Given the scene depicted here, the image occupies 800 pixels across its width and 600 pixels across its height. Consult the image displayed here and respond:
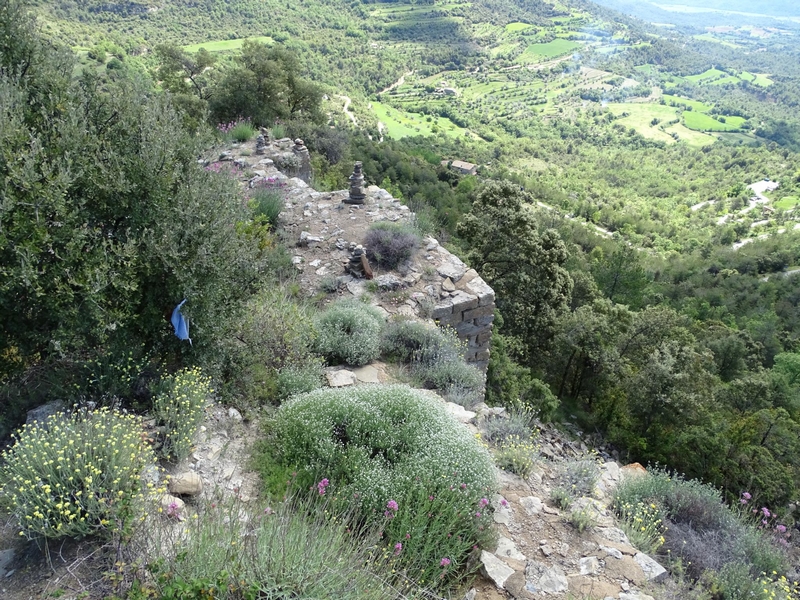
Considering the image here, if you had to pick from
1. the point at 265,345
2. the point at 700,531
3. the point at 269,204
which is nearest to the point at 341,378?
the point at 265,345

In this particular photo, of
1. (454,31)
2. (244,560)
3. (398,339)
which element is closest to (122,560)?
(244,560)

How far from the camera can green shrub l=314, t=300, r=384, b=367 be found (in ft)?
20.1

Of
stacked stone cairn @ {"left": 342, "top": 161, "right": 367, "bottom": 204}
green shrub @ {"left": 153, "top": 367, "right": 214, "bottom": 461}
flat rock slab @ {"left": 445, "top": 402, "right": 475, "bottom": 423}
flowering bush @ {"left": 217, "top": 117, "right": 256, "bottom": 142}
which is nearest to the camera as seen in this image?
green shrub @ {"left": 153, "top": 367, "right": 214, "bottom": 461}

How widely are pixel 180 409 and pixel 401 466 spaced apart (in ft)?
6.13

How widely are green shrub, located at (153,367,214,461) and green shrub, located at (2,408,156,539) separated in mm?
526

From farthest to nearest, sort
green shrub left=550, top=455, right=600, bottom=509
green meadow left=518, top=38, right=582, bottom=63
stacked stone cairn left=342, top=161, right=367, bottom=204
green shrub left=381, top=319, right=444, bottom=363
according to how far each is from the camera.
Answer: green meadow left=518, top=38, right=582, bottom=63
stacked stone cairn left=342, top=161, right=367, bottom=204
green shrub left=381, top=319, right=444, bottom=363
green shrub left=550, top=455, right=600, bottom=509

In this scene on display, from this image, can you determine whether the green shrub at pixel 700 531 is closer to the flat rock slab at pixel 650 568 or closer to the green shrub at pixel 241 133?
the flat rock slab at pixel 650 568

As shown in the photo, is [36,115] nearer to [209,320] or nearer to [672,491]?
[209,320]

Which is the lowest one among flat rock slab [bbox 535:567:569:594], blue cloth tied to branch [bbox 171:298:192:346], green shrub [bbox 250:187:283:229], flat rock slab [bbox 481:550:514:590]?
flat rock slab [bbox 535:567:569:594]

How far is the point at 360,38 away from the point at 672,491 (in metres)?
109

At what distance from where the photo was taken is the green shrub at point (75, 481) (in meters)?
2.90

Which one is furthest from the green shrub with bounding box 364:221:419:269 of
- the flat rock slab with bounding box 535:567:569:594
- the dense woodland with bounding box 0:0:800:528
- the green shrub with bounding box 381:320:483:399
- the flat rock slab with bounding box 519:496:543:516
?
the flat rock slab with bounding box 535:567:569:594

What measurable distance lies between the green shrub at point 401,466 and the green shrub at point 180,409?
69 cm

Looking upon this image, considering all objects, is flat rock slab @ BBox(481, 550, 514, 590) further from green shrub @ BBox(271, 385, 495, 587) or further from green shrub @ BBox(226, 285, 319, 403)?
green shrub @ BBox(226, 285, 319, 403)
